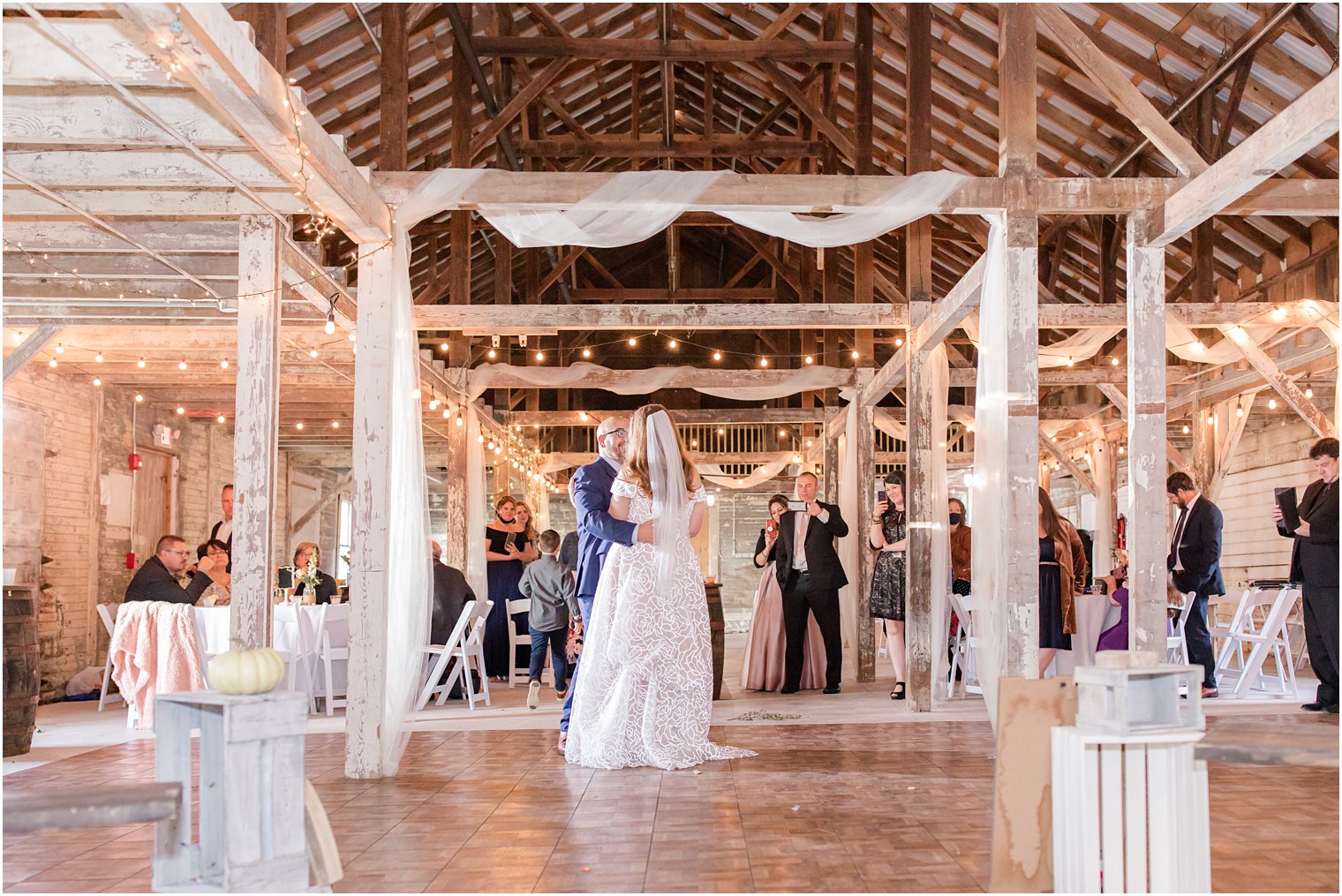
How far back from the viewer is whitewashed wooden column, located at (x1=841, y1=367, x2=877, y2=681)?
1049cm

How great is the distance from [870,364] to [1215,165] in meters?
7.36

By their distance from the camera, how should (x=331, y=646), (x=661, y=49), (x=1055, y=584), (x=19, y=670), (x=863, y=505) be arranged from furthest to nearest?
(x=863, y=505), (x=661, y=49), (x=331, y=646), (x=1055, y=584), (x=19, y=670)

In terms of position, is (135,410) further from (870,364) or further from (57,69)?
(57,69)

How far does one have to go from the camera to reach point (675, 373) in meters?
11.7

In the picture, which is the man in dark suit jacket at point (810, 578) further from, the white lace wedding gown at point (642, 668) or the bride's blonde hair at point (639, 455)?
the bride's blonde hair at point (639, 455)

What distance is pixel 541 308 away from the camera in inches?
366

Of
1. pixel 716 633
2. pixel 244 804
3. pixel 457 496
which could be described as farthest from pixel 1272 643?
pixel 244 804

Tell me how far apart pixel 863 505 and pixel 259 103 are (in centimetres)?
763

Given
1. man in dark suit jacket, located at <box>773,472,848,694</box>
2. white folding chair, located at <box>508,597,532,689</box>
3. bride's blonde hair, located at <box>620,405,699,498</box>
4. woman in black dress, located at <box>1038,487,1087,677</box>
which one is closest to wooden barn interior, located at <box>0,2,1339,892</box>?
man in dark suit jacket, located at <box>773,472,848,694</box>

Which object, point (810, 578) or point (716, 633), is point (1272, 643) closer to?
point (810, 578)

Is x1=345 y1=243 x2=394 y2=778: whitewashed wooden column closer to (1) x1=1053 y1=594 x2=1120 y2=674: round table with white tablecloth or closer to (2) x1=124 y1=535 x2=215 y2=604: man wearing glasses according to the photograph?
(2) x1=124 y1=535 x2=215 y2=604: man wearing glasses

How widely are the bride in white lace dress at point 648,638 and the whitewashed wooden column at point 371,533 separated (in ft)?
3.14

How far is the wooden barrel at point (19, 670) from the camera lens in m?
6.09

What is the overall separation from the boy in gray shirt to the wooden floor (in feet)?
8.14
